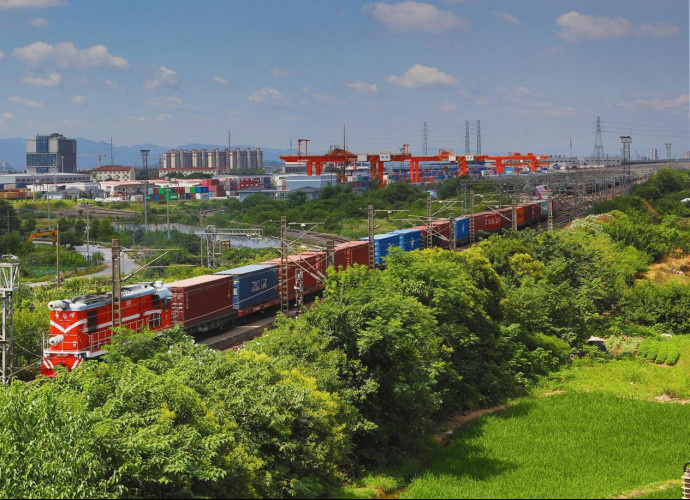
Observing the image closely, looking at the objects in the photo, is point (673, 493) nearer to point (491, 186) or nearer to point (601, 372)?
point (601, 372)

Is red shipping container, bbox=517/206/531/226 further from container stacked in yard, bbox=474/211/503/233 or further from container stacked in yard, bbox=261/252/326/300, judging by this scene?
container stacked in yard, bbox=261/252/326/300

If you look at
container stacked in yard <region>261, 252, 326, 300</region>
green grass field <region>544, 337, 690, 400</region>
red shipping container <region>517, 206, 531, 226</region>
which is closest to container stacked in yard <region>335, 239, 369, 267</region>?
container stacked in yard <region>261, 252, 326, 300</region>

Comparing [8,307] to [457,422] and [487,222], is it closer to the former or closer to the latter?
[457,422]

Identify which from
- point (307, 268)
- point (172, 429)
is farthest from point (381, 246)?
point (172, 429)

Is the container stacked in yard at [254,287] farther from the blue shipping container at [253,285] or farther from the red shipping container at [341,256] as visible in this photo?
the red shipping container at [341,256]

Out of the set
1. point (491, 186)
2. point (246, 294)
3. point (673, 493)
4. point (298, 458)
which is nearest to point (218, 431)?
point (298, 458)

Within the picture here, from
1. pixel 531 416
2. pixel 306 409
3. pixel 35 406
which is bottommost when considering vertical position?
pixel 531 416

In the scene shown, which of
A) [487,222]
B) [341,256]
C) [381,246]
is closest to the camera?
[341,256]
